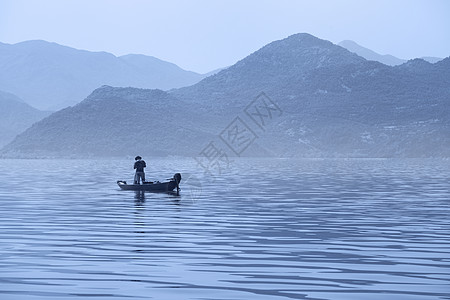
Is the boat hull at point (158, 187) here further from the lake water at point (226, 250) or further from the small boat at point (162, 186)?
the lake water at point (226, 250)

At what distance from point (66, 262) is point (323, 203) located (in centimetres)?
2644

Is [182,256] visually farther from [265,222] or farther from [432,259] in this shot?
[265,222]

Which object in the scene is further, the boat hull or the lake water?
the boat hull

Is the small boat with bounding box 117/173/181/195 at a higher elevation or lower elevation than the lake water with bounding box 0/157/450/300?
higher

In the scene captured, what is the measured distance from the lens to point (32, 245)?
90.0 feet

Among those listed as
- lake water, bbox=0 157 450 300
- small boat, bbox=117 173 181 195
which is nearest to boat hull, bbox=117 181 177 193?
small boat, bbox=117 173 181 195

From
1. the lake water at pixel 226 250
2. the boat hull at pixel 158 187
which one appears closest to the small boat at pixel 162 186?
the boat hull at pixel 158 187

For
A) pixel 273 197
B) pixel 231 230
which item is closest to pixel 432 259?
pixel 231 230

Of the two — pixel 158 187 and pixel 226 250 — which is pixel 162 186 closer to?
pixel 158 187

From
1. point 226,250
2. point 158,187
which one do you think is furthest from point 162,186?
point 226,250

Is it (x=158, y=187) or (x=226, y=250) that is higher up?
(x=158, y=187)

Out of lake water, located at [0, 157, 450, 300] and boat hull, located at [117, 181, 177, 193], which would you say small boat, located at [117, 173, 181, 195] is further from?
lake water, located at [0, 157, 450, 300]

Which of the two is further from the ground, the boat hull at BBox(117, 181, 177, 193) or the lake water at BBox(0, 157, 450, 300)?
the boat hull at BBox(117, 181, 177, 193)

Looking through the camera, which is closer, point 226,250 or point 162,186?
point 226,250
